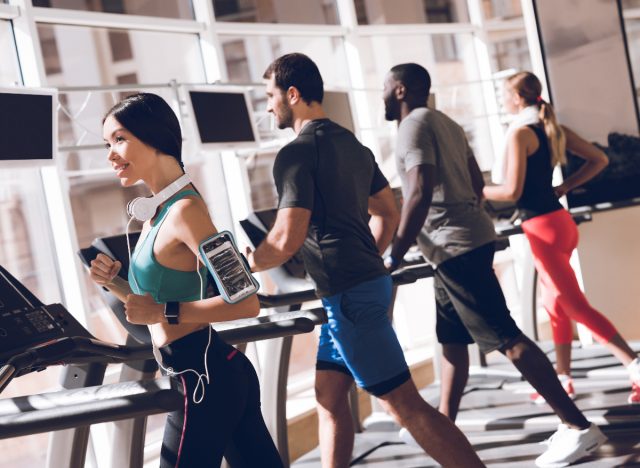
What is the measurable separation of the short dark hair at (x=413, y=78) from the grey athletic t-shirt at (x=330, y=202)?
84cm

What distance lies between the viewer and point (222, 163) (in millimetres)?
4938

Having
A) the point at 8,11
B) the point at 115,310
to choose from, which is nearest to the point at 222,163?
the point at 8,11

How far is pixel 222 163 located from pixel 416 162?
188 centimetres

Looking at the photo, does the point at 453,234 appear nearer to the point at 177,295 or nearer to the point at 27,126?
the point at 27,126

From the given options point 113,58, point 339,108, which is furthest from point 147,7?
point 339,108

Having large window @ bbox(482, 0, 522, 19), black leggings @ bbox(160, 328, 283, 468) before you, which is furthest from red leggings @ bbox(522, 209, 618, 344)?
large window @ bbox(482, 0, 522, 19)

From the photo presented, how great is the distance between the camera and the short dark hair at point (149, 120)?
196 centimetres

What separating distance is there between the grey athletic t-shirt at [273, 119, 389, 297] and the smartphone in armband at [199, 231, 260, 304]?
700 millimetres

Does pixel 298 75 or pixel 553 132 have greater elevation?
pixel 298 75

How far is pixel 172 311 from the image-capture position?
73.5 inches

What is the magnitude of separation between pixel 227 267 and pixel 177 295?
A: 0.16 m

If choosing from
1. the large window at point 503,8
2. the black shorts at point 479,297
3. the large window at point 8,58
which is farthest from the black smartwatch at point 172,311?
the large window at point 503,8

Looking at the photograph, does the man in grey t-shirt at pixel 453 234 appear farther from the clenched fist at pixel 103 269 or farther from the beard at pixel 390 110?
the clenched fist at pixel 103 269

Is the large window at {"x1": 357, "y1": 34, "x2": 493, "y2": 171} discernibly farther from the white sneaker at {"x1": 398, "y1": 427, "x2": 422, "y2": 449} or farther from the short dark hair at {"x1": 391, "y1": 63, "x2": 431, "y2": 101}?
the short dark hair at {"x1": 391, "y1": 63, "x2": 431, "y2": 101}
